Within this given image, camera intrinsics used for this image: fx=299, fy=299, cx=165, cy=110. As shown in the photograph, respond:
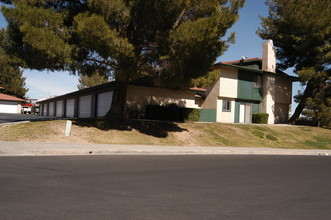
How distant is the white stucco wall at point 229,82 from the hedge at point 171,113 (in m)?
4.08

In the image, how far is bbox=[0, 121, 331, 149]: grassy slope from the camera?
15.7 meters

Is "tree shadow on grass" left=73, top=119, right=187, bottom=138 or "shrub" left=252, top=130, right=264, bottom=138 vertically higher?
"tree shadow on grass" left=73, top=119, right=187, bottom=138

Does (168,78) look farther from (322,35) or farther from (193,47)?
(322,35)

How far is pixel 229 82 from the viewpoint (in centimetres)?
2894

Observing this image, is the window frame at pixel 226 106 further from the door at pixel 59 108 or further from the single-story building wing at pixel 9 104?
the single-story building wing at pixel 9 104

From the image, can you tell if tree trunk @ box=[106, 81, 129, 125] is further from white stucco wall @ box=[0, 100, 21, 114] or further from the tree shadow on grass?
white stucco wall @ box=[0, 100, 21, 114]

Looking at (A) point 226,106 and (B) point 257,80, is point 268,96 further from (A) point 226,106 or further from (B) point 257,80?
(A) point 226,106

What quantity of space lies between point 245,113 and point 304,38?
30.7 ft

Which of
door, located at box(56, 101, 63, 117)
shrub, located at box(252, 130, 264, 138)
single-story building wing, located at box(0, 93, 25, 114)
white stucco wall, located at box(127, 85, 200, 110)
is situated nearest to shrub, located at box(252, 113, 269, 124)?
shrub, located at box(252, 130, 264, 138)

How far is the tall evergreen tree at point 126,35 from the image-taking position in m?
14.6

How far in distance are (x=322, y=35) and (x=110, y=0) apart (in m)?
22.8

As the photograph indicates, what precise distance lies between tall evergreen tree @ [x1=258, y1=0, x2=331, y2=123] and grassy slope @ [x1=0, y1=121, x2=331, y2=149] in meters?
5.92

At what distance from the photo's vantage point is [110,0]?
14.5 m

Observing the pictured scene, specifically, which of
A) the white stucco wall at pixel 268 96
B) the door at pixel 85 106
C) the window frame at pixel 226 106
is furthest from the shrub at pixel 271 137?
the door at pixel 85 106
